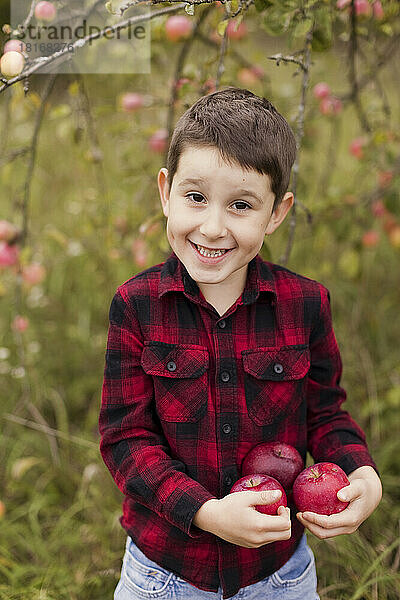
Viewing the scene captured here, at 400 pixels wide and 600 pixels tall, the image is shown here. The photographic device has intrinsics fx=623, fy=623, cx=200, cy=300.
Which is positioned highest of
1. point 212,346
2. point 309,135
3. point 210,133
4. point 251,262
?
point 309,135

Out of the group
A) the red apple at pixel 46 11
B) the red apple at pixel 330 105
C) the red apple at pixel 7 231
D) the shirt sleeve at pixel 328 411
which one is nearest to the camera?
the shirt sleeve at pixel 328 411

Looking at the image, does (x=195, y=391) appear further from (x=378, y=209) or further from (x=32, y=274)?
(x=378, y=209)

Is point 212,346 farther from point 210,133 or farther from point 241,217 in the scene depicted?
point 210,133

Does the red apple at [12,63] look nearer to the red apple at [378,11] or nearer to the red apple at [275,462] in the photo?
the red apple at [275,462]

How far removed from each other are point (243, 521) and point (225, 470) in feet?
0.52

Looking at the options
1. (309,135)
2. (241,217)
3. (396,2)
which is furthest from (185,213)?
(309,135)

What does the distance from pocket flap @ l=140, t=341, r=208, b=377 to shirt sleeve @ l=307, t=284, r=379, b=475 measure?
0.80ft

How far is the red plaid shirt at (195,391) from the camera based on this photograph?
1126 mm

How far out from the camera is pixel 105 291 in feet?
9.14

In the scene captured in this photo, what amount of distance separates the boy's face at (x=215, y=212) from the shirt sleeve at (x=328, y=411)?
242 millimetres

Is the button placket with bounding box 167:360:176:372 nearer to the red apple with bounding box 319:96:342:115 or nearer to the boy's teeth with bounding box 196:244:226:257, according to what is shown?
the boy's teeth with bounding box 196:244:226:257

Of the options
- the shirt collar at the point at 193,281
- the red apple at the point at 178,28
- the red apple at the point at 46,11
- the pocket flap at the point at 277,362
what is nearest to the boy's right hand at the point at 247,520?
the pocket flap at the point at 277,362

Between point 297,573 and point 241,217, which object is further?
point 297,573

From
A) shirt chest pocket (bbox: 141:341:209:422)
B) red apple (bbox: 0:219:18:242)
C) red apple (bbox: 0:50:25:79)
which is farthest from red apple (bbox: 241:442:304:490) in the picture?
red apple (bbox: 0:219:18:242)
